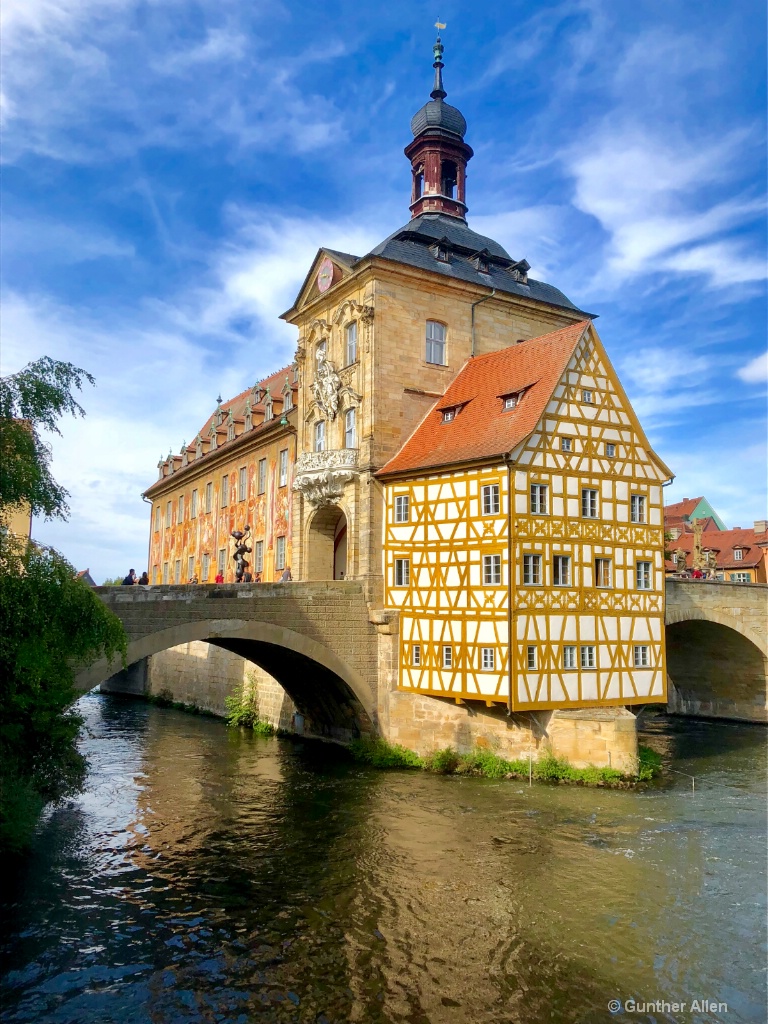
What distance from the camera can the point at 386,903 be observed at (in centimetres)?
1258

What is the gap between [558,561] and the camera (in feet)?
67.4

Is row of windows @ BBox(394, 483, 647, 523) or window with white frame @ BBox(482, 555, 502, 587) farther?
row of windows @ BBox(394, 483, 647, 523)

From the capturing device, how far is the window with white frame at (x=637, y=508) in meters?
22.3

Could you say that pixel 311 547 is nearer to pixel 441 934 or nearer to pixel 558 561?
pixel 558 561

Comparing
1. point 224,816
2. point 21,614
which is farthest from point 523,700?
point 21,614

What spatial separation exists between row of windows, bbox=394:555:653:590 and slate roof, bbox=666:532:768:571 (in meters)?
29.4

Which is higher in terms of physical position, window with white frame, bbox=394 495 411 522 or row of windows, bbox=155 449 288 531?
row of windows, bbox=155 449 288 531

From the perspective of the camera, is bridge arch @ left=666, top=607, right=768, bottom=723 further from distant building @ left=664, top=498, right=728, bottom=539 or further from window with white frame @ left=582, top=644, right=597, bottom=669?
distant building @ left=664, top=498, right=728, bottom=539

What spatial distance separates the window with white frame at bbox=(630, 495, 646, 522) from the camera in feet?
73.2

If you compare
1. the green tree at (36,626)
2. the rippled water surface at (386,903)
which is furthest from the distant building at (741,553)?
the green tree at (36,626)

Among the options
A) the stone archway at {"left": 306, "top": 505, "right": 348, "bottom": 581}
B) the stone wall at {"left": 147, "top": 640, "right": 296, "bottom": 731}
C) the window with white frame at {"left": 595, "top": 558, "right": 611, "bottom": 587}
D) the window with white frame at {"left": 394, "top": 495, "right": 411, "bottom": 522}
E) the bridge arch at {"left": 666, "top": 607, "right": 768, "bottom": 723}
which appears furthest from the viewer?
the bridge arch at {"left": 666, "top": 607, "right": 768, "bottom": 723}

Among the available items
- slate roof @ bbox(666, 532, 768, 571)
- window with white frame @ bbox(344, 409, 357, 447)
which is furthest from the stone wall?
slate roof @ bbox(666, 532, 768, 571)

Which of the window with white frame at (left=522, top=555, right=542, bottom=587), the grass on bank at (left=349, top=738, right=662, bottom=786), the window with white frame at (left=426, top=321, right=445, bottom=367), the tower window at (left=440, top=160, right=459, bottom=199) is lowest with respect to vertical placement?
the grass on bank at (left=349, top=738, right=662, bottom=786)

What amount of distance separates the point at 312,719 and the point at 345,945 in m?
15.4
